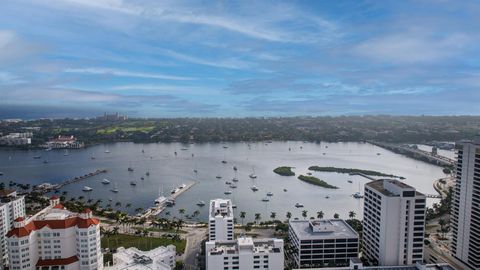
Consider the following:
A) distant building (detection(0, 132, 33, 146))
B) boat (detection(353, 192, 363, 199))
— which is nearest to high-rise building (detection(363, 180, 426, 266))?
boat (detection(353, 192, 363, 199))

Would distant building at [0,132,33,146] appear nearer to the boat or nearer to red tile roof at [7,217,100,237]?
red tile roof at [7,217,100,237]

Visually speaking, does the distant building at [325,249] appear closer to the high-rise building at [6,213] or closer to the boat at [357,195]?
the high-rise building at [6,213]

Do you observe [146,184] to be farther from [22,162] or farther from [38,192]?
[22,162]

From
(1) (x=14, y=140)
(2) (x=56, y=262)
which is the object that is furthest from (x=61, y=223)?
(1) (x=14, y=140)

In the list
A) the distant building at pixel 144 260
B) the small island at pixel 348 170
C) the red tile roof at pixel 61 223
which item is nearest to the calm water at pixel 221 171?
the small island at pixel 348 170

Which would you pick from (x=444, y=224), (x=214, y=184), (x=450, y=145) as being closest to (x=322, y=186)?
(x=214, y=184)

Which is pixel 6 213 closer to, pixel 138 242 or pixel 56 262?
pixel 56 262
